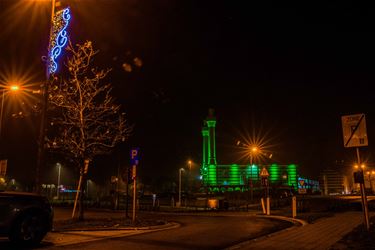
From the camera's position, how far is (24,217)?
10406 millimetres

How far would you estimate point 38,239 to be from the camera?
10688 mm

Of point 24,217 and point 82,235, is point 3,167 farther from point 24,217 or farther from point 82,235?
point 24,217

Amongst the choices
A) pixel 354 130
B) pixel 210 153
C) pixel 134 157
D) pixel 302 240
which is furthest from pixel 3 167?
pixel 210 153

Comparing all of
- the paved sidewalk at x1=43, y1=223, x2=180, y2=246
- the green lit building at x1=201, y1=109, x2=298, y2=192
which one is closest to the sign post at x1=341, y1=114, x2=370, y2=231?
the paved sidewalk at x1=43, y1=223, x2=180, y2=246

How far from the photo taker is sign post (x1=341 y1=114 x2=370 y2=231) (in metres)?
12.5

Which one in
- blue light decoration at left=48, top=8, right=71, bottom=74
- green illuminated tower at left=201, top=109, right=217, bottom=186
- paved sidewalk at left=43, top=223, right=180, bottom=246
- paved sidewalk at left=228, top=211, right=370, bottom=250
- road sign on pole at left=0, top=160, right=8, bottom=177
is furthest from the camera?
green illuminated tower at left=201, top=109, right=217, bottom=186

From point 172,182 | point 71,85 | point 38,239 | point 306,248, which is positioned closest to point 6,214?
point 38,239

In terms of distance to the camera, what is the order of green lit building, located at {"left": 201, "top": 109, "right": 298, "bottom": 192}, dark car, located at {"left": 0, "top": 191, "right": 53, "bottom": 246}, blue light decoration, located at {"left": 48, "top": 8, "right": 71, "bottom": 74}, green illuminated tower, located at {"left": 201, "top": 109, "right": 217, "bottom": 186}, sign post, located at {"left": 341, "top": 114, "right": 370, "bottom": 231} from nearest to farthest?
1. dark car, located at {"left": 0, "top": 191, "right": 53, "bottom": 246}
2. sign post, located at {"left": 341, "top": 114, "right": 370, "bottom": 231}
3. blue light decoration, located at {"left": 48, "top": 8, "right": 71, "bottom": 74}
4. green lit building, located at {"left": 201, "top": 109, "right": 298, "bottom": 192}
5. green illuminated tower, located at {"left": 201, "top": 109, "right": 217, "bottom": 186}

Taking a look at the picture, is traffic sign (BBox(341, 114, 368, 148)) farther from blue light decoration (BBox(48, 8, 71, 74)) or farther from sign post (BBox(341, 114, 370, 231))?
blue light decoration (BBox(48, 8, 71, 74))

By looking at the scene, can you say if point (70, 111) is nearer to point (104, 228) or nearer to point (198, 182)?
point (104, 228)

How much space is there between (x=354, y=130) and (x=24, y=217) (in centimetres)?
1044

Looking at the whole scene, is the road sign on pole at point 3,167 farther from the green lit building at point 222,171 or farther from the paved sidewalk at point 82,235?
the green lit building at point 222,171

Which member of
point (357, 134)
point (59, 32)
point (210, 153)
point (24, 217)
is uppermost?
point (210, 153)

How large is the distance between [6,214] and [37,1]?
29.3ft
